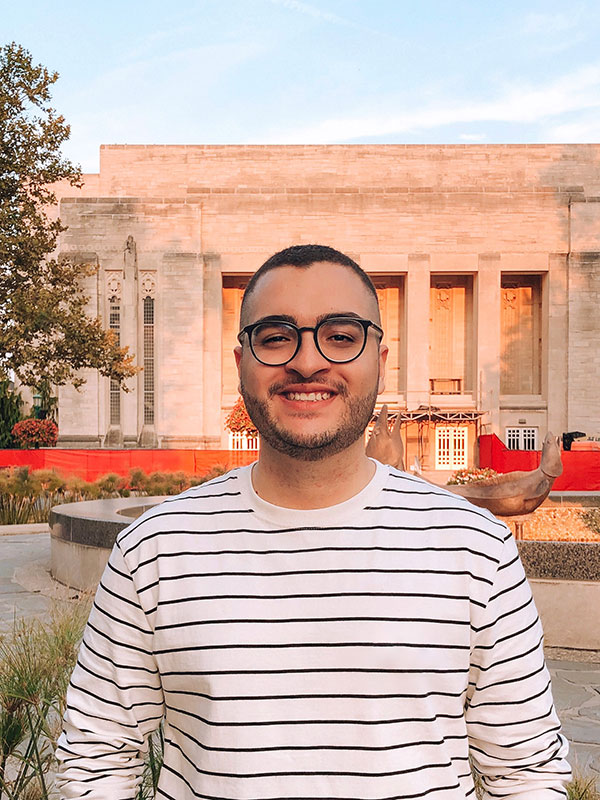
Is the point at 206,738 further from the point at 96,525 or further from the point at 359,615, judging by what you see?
the point at 96,525

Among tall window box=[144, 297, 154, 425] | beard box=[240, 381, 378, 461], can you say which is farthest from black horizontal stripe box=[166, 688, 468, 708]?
tall window box=[144, 297, 154, 425]

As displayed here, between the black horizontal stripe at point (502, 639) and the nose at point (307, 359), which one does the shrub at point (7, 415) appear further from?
the black horizontal stripe at point (502, 639)

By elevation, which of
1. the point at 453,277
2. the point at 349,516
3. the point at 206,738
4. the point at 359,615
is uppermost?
the point at 453,277

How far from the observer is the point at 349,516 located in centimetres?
168

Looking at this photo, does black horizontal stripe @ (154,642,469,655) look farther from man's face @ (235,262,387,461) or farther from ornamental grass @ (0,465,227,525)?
ornamental grass @ (0,465,227,525)

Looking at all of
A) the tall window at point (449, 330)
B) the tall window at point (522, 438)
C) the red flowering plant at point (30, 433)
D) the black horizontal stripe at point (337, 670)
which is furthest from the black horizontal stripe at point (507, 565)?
the tall window at point (449, 330)

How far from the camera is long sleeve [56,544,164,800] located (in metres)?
1.65

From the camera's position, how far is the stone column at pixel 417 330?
131ft

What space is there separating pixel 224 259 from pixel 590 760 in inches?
1465

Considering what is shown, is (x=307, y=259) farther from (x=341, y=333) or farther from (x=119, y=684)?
(x=119, y=684)

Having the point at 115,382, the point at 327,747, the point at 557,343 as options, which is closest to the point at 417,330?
the point at 557,343

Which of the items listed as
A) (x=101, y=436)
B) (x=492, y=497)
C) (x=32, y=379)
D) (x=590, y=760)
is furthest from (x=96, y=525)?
(x=101, y=436)

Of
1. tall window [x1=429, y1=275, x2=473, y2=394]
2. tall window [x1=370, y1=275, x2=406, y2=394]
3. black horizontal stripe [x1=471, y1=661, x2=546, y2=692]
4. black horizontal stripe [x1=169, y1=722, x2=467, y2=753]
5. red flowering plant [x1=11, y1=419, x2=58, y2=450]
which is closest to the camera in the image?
black horizontal stripe [x1=169, y1=722, x2=467, y2=753]

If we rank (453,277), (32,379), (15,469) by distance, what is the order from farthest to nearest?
(453,277)
(32,379)
(15,469)
